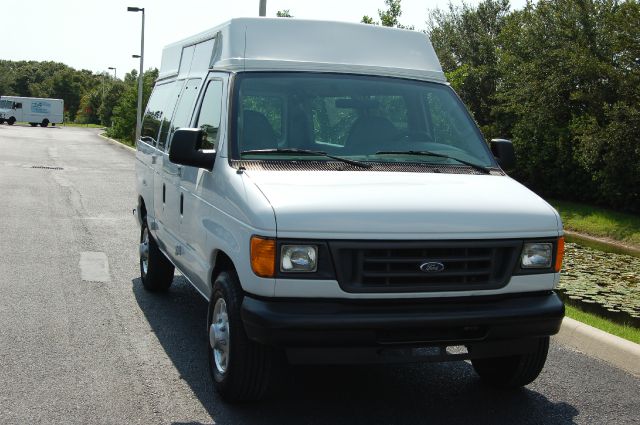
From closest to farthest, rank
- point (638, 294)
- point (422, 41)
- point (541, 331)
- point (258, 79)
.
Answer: point (541, 331) → point (258, 79) → point (422, 41) → point (638, 294)

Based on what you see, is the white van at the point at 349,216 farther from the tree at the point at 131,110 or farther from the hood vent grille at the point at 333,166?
the tree at the point at 131,110

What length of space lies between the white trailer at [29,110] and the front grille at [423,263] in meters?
85.6

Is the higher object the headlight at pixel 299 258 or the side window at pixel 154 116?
the side window at pixel 154 116

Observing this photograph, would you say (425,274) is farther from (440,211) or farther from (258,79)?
(258,79)

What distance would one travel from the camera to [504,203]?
16.0 feet

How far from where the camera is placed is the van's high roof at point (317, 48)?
236 inches

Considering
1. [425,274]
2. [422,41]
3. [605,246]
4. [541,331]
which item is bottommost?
[605,246]

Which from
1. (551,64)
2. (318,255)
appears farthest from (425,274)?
(551,64)

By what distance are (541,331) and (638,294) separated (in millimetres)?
5898

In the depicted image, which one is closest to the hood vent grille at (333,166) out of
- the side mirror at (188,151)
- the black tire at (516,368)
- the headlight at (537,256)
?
the side mirror at (188,151)

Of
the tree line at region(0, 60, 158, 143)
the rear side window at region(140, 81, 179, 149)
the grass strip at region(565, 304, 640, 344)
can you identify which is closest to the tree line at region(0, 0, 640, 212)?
the grass strip at region(565, 304, 640, 344)

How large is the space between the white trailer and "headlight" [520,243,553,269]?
281 feet

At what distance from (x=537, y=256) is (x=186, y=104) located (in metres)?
3.24

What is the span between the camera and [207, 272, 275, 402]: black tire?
481 centimetres
